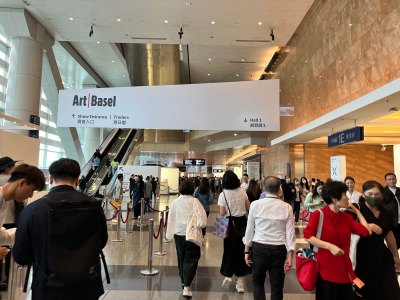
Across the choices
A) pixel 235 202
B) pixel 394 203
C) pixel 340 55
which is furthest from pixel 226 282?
pixel 340 55

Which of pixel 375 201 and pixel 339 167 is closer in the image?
pixel 375 201

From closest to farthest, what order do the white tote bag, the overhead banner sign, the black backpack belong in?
1. the black backpack
2. the white tote bag
3. the overhead banner sign

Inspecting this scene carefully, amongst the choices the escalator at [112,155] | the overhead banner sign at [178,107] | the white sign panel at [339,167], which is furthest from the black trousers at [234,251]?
the escalator at [112,155]

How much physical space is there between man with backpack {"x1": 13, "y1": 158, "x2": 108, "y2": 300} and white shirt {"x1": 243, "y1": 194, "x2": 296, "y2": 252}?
1.87 m

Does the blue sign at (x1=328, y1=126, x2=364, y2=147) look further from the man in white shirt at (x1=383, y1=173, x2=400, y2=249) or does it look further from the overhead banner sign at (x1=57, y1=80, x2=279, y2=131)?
the man in white shirt at (x1=383, y1=173, x2=400, y2=249)

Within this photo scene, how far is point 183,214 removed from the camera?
4.46m

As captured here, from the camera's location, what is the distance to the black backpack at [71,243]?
1875 millimetres

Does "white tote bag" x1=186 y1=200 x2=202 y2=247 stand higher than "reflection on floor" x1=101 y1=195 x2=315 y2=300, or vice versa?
"white tote bag" x1=186 y1=200 x2=202 y2=247

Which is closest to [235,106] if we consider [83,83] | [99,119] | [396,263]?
[99,119]

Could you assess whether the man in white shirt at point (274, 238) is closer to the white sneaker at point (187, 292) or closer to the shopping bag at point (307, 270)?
the shopping bag at point (307, 270)

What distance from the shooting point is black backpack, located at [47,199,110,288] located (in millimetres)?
1875

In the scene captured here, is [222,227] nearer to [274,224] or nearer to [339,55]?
[274,224]

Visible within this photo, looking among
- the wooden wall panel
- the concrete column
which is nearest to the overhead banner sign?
the concrete column

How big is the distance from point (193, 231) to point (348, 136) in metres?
6.91
